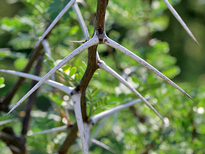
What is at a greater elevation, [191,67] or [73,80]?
[73,80]

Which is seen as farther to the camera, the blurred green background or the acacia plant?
the blurred green background

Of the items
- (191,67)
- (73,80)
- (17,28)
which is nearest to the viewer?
(73,80)

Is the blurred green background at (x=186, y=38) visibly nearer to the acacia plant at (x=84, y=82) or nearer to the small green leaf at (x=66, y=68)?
the acacia plant at (x=84, y=82)

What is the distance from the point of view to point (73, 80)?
13.3 inches

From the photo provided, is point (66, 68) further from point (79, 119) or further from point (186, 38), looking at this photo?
point (186, 38)

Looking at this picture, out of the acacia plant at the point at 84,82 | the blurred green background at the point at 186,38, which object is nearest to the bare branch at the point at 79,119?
the acacia plant at the point at 84,82

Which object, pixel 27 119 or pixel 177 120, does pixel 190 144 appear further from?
pixel 27 119

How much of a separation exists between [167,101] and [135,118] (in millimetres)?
143

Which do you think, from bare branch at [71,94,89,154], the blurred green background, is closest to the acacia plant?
bare branch at [71,94,89,154]

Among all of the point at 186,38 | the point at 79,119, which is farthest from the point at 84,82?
the point at 186,38

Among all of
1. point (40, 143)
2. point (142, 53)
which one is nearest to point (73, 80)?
point (40, 143)

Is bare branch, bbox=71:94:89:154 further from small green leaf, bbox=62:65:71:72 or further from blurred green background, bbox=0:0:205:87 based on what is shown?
blurred green background, bbox=0:0:205:87

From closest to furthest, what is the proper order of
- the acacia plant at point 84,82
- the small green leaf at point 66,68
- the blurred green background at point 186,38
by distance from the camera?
the acacia plant at point 84,82, the small green leaf at point 66,68, the blurred green background at point 186,38

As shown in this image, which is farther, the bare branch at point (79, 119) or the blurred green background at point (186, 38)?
the blurred green background at point (186, 38)
